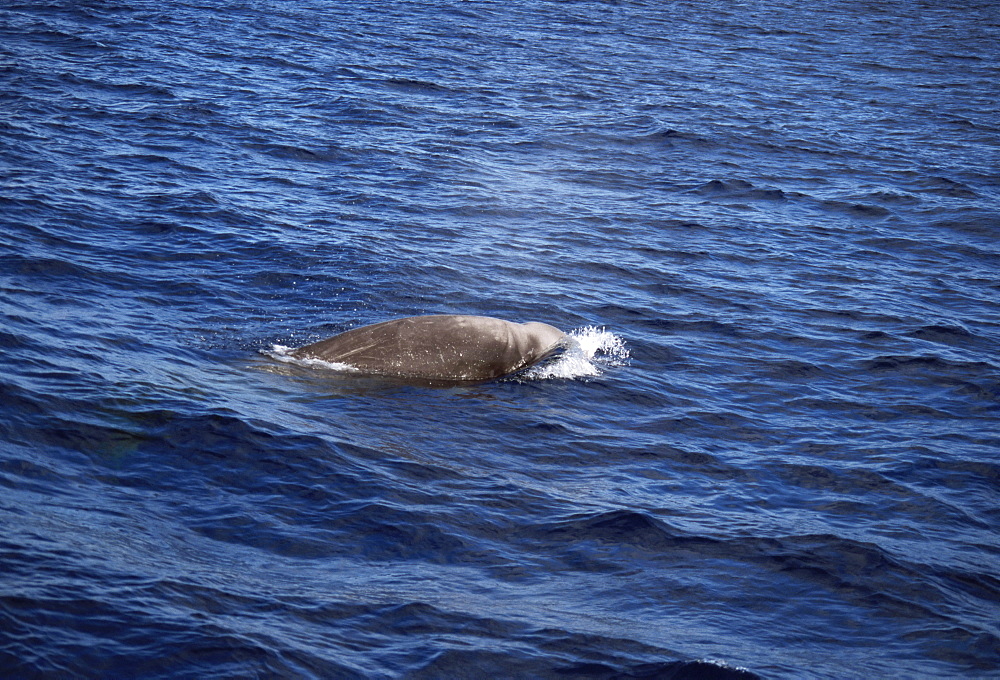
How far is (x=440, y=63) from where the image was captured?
3203 centimetres

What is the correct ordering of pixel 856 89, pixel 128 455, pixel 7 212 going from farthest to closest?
pixel 856 89
pixel 7 212
pixel 128 455

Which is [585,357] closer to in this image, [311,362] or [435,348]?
[435,348]

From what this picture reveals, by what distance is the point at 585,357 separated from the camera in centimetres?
1495

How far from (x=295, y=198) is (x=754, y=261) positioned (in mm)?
8562

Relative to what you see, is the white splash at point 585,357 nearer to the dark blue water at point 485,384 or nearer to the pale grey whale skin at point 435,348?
the dark blue water at point 485,384

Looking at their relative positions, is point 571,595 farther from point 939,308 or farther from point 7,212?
point 7,212

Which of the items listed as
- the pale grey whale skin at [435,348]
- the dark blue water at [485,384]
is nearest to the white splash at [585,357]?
the dark blue water at [485,384]

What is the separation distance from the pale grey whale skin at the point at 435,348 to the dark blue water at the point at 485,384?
357mm

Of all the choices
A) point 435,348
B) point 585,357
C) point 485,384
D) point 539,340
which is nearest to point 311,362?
point 435,348

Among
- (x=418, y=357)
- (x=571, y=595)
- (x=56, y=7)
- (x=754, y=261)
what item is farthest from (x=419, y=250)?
(x=56, y=7)

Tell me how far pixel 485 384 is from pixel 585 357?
1726 millimetres

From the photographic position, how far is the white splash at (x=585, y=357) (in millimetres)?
14320

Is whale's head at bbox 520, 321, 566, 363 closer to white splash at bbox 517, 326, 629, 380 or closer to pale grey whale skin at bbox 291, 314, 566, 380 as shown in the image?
pale grey whale skin at bbox 291, 314, 566, 380

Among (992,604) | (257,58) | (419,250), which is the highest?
(257,58)
